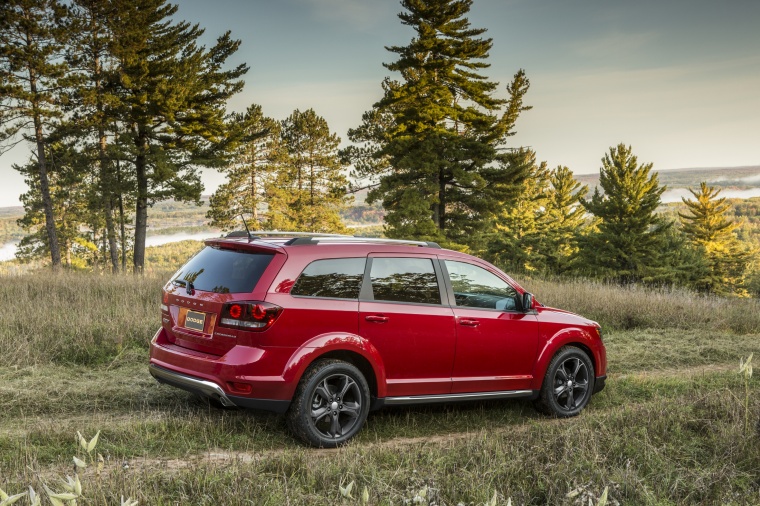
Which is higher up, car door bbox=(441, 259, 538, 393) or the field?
car door bbox=(441, 259, 538, 393)

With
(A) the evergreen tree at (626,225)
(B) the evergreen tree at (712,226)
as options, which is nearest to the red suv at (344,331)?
(A) the evergreen tree at (626,225)

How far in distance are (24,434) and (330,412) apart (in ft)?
8.35

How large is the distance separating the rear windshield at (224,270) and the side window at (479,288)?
6.62ft

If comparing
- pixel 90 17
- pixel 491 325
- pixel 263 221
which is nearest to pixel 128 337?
pixel 491 325

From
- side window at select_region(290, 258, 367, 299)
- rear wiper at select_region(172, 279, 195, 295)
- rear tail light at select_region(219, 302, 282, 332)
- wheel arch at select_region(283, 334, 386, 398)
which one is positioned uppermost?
side window at select_region(290, 258, 367, 299)

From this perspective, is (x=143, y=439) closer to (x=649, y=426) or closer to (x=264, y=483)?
(x=264, y=483)

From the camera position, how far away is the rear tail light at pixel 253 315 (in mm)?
5219

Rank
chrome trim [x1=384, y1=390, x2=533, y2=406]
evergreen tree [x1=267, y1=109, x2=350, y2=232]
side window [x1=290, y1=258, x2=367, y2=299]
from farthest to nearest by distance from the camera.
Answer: evergreen tree [x1=267, y1=109, x2=350, y2=232] < chrome trim [x1=384, y1=390, x2=533, y2=406] < side window [x1=290, y1=258, x2=367, y2=299]

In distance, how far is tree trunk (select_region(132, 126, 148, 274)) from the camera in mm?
31797

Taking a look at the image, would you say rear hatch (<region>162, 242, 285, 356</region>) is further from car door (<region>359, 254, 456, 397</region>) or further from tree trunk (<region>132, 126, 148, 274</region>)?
tree trunk (<region>132, 126, 148, 274</region>)

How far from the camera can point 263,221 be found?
2058 inches

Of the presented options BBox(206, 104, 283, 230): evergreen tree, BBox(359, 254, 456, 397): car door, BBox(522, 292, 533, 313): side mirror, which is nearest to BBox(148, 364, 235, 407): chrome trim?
BBox(359, 254, 456, 397): car door

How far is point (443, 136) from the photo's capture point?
34.5 meters

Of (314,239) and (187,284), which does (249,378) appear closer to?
(187,284)
